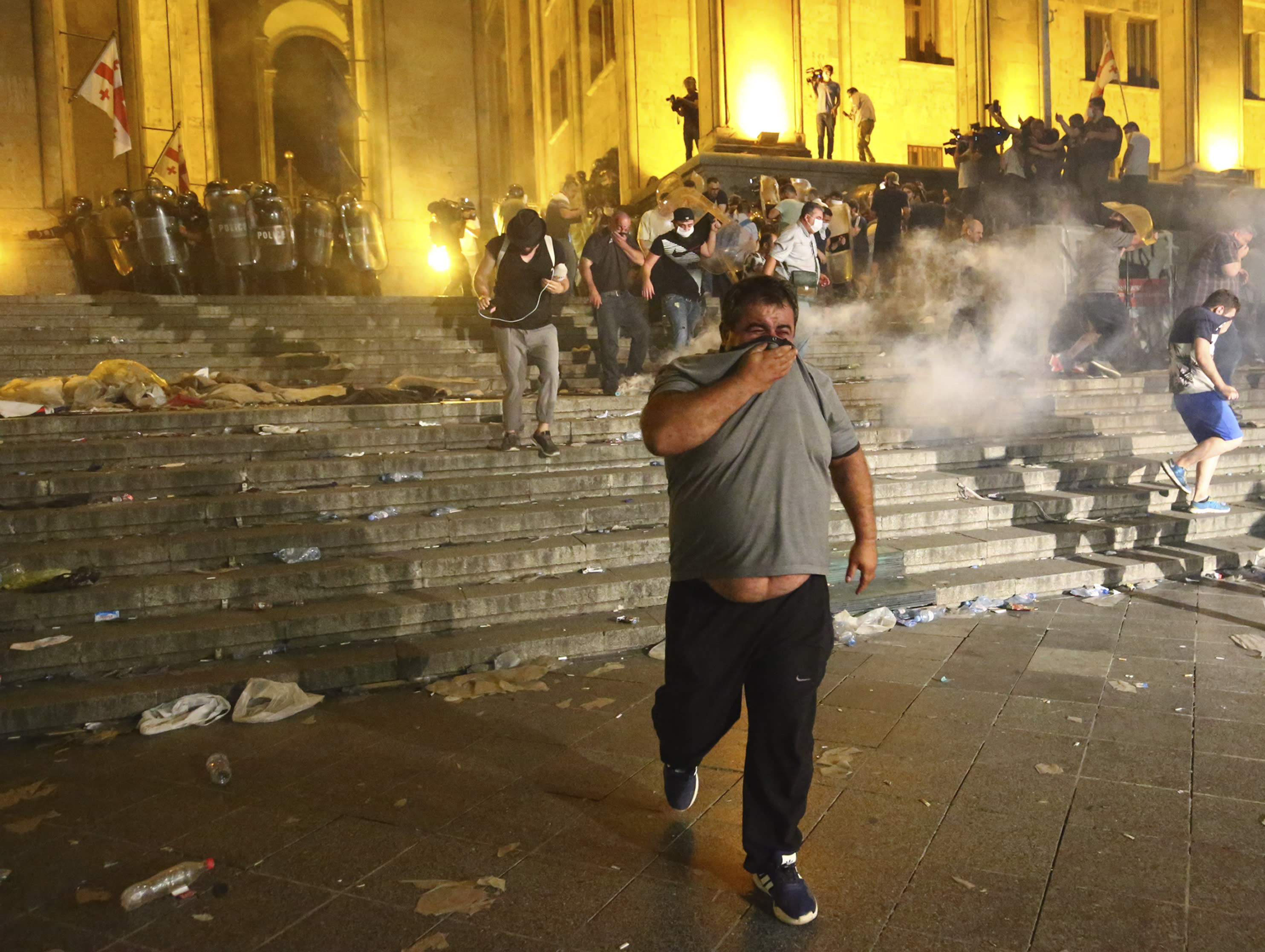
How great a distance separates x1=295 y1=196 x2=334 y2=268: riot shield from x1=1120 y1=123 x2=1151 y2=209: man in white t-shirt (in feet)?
45.4

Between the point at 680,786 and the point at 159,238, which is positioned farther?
the point at 159,238

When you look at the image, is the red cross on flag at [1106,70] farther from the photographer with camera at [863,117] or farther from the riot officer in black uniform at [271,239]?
the riot officer in black uniform at [271,239]

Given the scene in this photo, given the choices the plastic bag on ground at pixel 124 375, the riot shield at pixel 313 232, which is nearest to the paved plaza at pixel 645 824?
the plastic bag on ground at pixel 124 375

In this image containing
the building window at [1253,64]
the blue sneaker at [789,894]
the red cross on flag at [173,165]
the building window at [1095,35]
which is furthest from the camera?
the building window at [1253,64]

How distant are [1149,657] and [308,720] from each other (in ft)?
14.1

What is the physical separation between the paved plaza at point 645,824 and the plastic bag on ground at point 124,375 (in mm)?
5265

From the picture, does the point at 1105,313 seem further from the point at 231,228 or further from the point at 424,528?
the point at 231,228

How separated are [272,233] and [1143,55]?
91.6 ft

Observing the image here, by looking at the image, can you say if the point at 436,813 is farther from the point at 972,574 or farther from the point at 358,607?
the point at 972,574

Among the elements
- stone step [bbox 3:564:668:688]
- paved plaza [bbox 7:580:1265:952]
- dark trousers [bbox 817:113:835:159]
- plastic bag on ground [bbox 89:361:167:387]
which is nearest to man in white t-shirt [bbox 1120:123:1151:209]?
dark trousers [bbox 817:113:835:159]

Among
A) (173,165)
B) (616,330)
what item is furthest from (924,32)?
(616,330)

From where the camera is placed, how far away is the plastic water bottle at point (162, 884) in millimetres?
2895

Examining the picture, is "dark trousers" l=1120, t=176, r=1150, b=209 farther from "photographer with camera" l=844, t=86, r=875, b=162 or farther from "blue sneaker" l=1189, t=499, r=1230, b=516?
"blue sneaker" l=1189, t=499, r=1230, b=516

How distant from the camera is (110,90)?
635 inches
